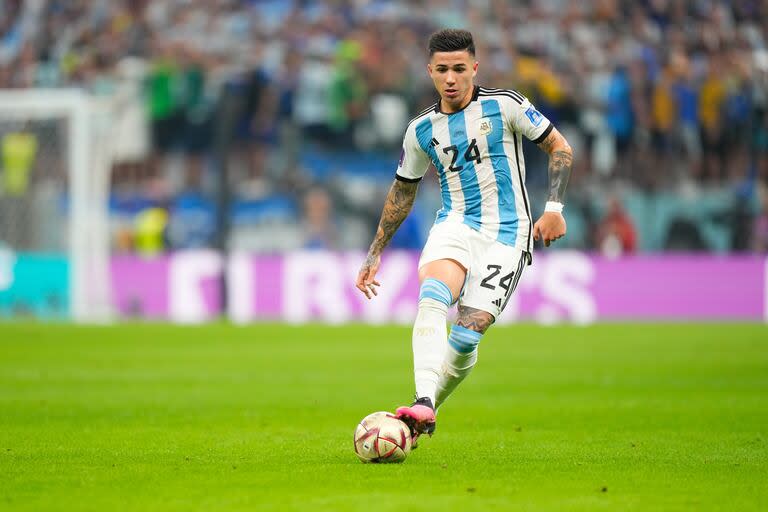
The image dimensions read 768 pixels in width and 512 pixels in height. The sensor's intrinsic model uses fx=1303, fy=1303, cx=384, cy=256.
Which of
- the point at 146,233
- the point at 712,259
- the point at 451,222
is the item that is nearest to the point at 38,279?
the point at 146,233

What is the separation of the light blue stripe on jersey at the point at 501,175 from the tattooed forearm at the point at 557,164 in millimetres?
245

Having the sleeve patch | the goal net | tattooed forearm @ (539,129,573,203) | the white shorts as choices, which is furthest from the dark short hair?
the goal net

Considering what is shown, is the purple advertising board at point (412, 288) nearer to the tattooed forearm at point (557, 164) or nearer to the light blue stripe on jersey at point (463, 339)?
the tattooed forearm at point (557, 164)

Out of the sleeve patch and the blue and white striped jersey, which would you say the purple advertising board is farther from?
the sleeve patch

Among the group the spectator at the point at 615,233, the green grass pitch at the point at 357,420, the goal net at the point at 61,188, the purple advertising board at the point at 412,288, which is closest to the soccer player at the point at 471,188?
the green grass pitch at the point at 357,420

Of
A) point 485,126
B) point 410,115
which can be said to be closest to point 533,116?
point 485,126

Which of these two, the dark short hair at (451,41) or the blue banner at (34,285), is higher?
the dark short hair at (451,41)

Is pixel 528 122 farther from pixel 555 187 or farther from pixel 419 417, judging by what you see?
pixel 419 417

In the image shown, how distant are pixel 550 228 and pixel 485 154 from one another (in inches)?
28.6

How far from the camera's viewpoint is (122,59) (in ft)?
84.0

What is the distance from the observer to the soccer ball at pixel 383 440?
21.3ft

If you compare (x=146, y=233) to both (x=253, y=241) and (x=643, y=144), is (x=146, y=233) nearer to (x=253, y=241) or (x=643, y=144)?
(x=253, y=241)

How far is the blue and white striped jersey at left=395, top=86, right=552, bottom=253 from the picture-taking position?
7258 mm

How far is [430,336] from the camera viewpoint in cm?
687
